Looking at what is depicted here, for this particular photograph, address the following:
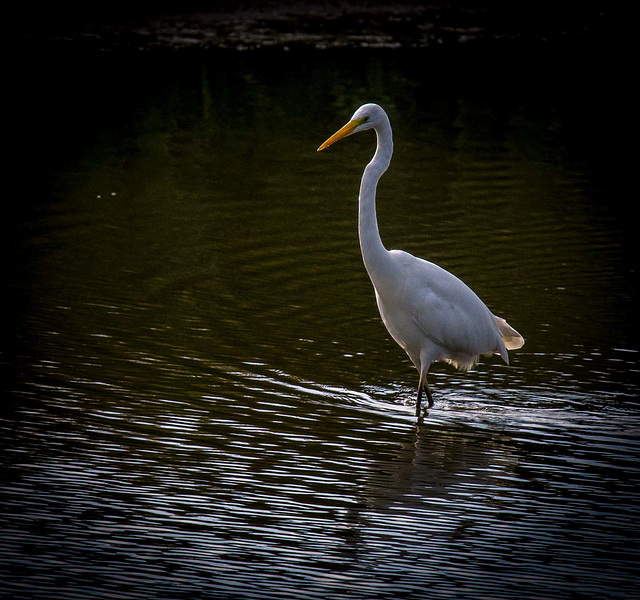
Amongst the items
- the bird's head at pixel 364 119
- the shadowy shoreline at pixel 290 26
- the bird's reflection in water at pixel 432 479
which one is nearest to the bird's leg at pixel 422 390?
the bird's reflection in water at pixel 432 479

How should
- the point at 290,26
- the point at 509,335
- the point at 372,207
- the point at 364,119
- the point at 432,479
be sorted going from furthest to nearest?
the point at 290,26 < the point at 509,335 < the point at 364,119 < the point at 372,207 < the point at 432,479

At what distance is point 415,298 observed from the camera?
701cm

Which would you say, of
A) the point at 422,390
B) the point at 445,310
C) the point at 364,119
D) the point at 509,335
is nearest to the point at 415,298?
the point at 445,310

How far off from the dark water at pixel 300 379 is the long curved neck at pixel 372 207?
865 millimetres

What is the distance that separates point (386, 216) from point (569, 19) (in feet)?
56.1

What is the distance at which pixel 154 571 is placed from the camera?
4742 mm

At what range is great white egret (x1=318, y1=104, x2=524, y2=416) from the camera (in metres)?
6.91

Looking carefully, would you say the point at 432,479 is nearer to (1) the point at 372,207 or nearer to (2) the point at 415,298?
(2) the point at 415,298

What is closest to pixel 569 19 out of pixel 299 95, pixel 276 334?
pixel 299 95

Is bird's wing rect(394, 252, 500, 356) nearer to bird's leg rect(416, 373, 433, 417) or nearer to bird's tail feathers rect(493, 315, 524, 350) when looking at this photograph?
bird's tail feathers rect(493, 315, 524, 350)

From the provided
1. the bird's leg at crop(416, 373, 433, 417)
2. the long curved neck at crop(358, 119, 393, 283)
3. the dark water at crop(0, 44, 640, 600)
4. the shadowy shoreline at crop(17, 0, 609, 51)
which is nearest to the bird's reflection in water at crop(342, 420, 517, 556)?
the dark water at crop(0, 44, 640, 600)

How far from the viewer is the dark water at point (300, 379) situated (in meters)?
4.95

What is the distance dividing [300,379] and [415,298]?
931mm

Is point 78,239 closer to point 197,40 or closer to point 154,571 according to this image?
point 154,571
